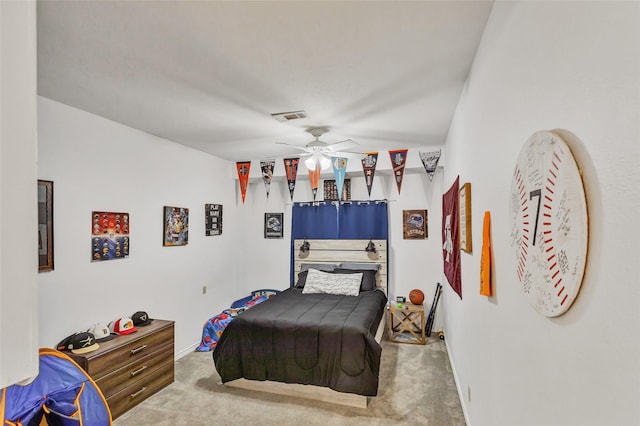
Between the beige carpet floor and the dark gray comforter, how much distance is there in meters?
0.17

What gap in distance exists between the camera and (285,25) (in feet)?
5.43

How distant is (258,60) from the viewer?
1993mm

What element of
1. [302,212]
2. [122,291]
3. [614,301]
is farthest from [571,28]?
[302,212]

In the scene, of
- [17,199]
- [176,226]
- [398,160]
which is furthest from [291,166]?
[17,199]

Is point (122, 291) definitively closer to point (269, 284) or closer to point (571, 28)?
point (269, 284)

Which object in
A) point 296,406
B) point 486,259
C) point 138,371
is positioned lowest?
point 296,406

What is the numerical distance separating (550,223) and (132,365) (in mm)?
3108

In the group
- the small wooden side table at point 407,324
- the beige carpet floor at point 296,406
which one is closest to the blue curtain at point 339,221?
the small wooden side table at point 407,324

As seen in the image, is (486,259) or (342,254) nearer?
(486,259)

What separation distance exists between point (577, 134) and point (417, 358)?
3.37 meters

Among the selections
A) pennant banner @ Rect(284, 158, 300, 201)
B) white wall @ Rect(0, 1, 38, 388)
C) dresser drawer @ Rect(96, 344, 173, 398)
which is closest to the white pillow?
pennant banner @ Rect(284, 158, 300, 201)

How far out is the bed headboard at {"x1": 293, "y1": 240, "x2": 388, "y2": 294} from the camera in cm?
460

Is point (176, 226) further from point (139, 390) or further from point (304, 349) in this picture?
point (304, 349)

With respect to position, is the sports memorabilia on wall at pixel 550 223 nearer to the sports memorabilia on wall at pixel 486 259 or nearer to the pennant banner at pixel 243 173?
the sports memorabilia on wall at pixel 486 259
